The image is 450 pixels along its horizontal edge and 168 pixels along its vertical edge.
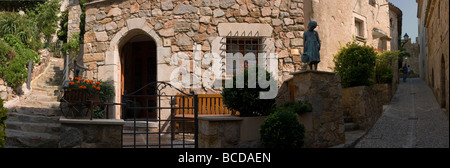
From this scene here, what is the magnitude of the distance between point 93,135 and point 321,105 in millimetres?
3606

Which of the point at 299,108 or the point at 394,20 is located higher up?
the point at 394,20

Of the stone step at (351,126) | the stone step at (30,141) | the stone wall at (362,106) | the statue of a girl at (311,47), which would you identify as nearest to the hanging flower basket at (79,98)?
the stone step at (30,141)

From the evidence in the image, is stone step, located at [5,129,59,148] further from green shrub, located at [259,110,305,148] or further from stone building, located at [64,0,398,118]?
green shrub, located at [259,110,305,148]

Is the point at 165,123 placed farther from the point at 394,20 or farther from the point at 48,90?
the point at 394,20

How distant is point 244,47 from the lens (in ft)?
27.5

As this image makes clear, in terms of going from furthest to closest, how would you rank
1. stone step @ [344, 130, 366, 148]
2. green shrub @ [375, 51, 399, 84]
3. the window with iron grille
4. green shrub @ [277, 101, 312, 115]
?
green shrub @ [375, 51, 399, 84] < the window with iron grille < stone step @ [344, 130, 366, 148] < green shrub @ [277, 101, 312, 115]

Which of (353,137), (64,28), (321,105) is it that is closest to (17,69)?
(64,28)

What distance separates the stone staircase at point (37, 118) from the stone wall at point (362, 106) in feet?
20.5

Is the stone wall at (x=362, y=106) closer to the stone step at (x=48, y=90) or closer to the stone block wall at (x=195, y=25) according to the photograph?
the stone block wall at (x=195, y=25)

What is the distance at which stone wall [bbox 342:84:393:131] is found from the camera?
263 inches

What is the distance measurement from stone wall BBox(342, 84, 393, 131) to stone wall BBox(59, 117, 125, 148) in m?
5.04

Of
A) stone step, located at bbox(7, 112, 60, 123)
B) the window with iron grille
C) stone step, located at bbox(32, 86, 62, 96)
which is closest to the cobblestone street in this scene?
the window with iron grille
